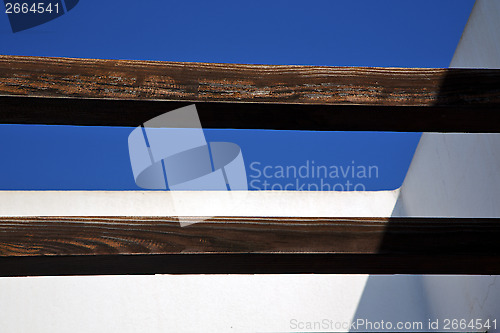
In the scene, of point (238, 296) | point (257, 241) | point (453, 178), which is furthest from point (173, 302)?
point (257, 241)

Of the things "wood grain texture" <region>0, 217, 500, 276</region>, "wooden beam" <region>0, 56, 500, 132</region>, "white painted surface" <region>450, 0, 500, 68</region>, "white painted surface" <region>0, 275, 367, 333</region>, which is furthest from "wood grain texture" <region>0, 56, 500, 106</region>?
"white painted surface" <region>0, 275, 367, 333</region>

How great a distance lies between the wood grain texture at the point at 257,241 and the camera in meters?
1.14

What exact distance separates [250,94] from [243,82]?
0.03 m

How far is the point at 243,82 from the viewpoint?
0.99m

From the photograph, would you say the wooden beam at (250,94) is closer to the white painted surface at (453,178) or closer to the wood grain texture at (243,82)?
the wood grain texture at (243,82)

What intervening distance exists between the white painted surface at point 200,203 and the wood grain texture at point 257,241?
2.13 metres

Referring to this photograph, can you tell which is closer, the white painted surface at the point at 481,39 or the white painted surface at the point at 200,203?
the white painted surface at the point at 481,39

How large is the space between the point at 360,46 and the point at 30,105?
191cm

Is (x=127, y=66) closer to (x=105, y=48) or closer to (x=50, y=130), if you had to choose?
(x=105, y=48)

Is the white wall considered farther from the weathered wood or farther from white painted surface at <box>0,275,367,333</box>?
the weathered wood

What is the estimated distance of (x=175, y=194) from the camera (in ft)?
11.4

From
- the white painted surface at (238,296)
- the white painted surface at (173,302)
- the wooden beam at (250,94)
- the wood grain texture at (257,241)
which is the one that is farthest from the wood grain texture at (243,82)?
the white painted surface at (173,302)

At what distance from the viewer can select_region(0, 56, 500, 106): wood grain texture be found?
953mm

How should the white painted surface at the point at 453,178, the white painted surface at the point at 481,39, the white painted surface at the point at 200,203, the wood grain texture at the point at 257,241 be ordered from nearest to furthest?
the wood grain texture at the point at 257,241 → the white painted surface at the point at 481,39 → the white painted surface at the point at 453,178 → the white painted surface at the point at 200,203
